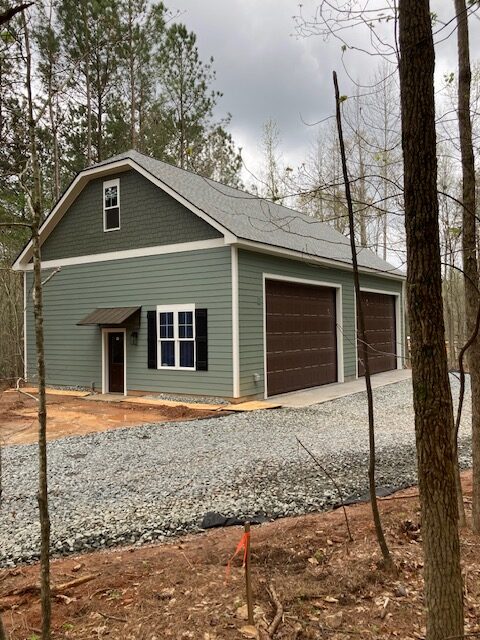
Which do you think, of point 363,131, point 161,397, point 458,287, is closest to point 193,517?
point 363,131

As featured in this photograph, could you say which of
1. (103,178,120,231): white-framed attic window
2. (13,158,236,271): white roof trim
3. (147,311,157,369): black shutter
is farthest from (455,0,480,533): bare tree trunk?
(103,178,120,231): white-framed attic window

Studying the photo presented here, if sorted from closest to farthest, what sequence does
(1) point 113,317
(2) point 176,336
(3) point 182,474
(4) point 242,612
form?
(4) point 242,612
(3) point 182,474
(2) point 176,336
(1) point 113,317

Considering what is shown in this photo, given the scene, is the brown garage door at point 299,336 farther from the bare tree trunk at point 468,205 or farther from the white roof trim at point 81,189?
the bare tree trunk at point 468,205

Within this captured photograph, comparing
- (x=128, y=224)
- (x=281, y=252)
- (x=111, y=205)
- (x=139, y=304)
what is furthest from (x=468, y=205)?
(x=111, y=205)

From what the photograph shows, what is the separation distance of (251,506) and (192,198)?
7.90 metres

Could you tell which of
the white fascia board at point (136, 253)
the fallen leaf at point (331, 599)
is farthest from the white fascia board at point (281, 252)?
the fallen leaf at point (331, 599)

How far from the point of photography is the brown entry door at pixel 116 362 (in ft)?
39.6

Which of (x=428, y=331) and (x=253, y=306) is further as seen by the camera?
(x=253, y=306)

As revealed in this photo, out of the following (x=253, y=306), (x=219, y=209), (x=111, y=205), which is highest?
(x=111, y=205)

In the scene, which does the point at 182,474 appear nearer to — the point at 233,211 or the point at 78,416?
the point at 78,416

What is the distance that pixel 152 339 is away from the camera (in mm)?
11172

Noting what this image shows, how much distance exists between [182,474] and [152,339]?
6238 mm

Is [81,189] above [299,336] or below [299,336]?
above

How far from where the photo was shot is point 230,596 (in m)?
2.51
